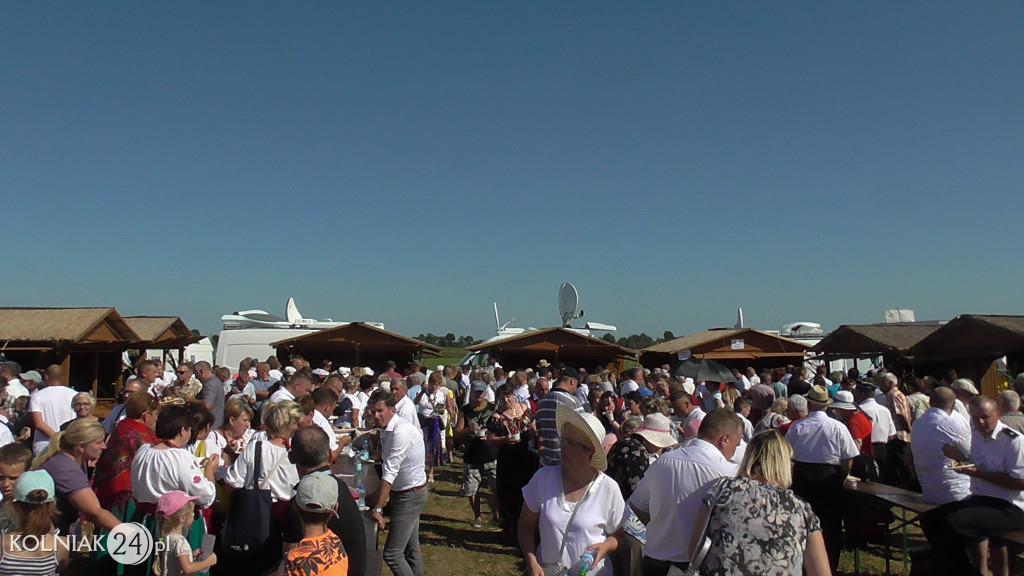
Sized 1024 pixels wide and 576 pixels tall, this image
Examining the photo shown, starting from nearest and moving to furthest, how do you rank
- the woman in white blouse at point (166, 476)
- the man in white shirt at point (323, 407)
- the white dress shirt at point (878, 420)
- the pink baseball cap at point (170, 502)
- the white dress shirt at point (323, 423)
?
the pink baseball cap at point (170, 502), the woman in white blouse at point (166, 476), the white dress shirt at point (323, 423), the man in white shirt at point (323, 407), the white dress shirt at point (878, 420)

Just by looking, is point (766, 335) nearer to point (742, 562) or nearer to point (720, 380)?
point (720, 380)

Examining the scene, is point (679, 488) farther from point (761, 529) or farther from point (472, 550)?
point (472, 550)

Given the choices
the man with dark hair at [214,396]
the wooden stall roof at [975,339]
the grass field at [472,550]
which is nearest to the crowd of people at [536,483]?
the grass field at [472,550]

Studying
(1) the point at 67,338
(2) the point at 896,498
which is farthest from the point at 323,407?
(1) the point at 67,338

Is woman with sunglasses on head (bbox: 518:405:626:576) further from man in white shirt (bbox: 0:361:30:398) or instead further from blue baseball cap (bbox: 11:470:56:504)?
man in white shirt (bbox: 0:361:30:398)

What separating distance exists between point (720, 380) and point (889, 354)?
6300 millimetres

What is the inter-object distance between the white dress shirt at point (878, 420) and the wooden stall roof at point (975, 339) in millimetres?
7375

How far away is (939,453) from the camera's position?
543cm

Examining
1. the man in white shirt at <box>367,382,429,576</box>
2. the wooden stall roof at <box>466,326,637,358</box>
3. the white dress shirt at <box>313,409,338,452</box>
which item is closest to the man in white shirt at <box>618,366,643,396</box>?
the white dress shirt at <box>313,409,338,452</box>

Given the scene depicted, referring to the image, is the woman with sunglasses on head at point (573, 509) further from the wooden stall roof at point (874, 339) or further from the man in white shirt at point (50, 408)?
the wooden stall roof at point (874, 339)

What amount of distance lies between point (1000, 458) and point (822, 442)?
52.1 inches

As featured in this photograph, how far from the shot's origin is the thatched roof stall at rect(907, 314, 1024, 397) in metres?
13.5

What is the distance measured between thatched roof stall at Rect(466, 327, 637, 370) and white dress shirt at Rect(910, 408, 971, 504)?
60.4 ft

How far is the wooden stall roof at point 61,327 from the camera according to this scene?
52.8 ft
